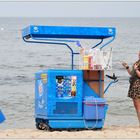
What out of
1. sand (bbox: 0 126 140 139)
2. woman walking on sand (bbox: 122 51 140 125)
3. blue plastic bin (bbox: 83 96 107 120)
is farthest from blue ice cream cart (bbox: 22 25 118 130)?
woman walking on sand (bbox: 122 51 140 125)

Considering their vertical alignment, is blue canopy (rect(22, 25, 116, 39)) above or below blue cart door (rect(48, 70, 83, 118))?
above

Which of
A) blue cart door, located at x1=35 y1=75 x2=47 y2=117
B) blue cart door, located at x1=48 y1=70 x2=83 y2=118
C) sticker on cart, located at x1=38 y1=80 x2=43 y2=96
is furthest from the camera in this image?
sticker on cart, located at x1=38 y1=80 x2=43 y2=96

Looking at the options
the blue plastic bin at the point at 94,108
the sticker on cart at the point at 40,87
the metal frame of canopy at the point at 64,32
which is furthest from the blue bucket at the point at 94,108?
the metal frame of canopy at the point at 64,32

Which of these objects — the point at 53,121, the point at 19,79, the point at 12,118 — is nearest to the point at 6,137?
the point at 53,121

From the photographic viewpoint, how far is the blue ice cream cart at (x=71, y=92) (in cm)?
1070

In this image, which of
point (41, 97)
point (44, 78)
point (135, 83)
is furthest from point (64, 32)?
point (135, 83)

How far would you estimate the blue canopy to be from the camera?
10.7 meters

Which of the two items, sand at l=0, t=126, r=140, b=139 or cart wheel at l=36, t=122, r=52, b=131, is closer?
sand at l=0, t=126, r=140, b=139

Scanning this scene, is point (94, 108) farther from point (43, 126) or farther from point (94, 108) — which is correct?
point (43, 126)

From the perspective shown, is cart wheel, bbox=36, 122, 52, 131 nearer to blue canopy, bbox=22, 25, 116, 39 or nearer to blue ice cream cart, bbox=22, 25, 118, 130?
blue ice cream cart, bbox=22, 25, 118, 130

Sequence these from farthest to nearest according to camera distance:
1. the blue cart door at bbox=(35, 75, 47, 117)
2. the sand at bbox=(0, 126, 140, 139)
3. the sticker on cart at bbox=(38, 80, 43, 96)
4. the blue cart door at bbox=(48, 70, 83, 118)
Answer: the sticker on cart at bbox=(38, 80, 43, 96) → the blue cart door at bbox=(35, 75, 47, 117) → the blue cart door at bbox=(48, 70, 83, 118) → the sand at bbox=(0, 126, 140, 139)

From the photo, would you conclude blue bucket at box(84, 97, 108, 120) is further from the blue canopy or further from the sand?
the blue canopy

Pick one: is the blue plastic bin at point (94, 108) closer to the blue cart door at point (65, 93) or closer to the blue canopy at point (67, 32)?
the blue cart door at point (65, 93)

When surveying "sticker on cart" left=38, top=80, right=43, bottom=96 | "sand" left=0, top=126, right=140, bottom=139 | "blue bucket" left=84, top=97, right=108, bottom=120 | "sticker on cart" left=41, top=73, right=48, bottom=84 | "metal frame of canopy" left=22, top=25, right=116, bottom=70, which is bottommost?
"sand" left=0, top=126, right=140, bottom=139
